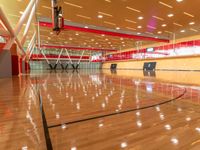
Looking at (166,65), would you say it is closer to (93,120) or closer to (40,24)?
(40,24)

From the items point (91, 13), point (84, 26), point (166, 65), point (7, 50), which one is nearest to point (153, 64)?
point (166, 65)

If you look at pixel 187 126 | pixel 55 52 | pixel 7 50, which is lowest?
pixel 187 126

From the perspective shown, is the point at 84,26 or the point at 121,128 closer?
the point at 121,128

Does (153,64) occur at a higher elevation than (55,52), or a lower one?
lower

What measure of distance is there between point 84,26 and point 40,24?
175 inches

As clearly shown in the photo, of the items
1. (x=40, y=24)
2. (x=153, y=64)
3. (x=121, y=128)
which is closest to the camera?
(x=121, y=128)

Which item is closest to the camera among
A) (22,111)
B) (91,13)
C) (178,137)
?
(178,137)

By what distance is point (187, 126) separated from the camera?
145cm

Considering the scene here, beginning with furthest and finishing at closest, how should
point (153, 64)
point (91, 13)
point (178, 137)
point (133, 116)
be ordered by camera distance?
1. point (153, 64)
2. point (91, 13)
3. point (133, 116)
4. point (178, 137)

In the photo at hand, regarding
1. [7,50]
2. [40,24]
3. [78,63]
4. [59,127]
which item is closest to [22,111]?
[59,127]

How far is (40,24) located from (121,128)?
47.6 ft

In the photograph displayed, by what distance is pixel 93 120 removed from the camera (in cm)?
160

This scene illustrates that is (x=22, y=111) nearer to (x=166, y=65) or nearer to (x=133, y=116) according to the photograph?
(x=133, y=116)

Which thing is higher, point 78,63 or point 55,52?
point 55,52
